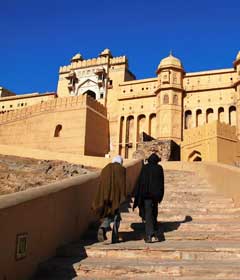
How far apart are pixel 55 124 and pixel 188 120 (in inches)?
446

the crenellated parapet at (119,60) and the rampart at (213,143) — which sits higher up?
the crenellated parapet at (119,60)

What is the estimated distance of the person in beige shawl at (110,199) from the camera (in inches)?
215

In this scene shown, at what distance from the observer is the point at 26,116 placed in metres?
32.7

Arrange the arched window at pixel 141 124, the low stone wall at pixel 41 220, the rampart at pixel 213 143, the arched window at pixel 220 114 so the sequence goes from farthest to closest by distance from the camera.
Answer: the arched window at pixel 141 124, the arched window at pixel 220 114, the rampart at pixel 213 143, the low stone wall at pixel 41 220

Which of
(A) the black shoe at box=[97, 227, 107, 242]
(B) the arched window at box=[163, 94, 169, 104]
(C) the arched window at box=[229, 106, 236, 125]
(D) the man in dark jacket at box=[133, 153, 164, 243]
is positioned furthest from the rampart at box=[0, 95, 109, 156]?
(A) the black shoe at box=[97, 227, 107, 242]

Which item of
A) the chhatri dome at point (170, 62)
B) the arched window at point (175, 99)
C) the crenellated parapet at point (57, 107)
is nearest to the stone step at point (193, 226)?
the crenellated parapet at point (57, 107)

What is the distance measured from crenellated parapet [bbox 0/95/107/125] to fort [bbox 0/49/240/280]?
4.2 inches

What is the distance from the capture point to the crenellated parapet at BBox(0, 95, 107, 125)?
30.4 metres

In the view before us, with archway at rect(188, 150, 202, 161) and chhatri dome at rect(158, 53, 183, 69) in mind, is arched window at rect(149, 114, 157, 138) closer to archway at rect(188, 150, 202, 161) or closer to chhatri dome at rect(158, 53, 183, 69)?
chhatri dome at rect(158, 53, 183, 69)

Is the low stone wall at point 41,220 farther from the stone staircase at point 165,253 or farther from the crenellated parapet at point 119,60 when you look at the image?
the crenellated parapet at point 119,60

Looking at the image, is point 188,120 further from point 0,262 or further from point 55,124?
point 0,262

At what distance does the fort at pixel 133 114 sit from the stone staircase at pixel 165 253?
19.5m

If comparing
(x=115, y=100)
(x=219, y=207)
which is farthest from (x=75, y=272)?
(x=115, y=100)

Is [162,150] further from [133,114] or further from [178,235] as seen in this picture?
[178,235]
